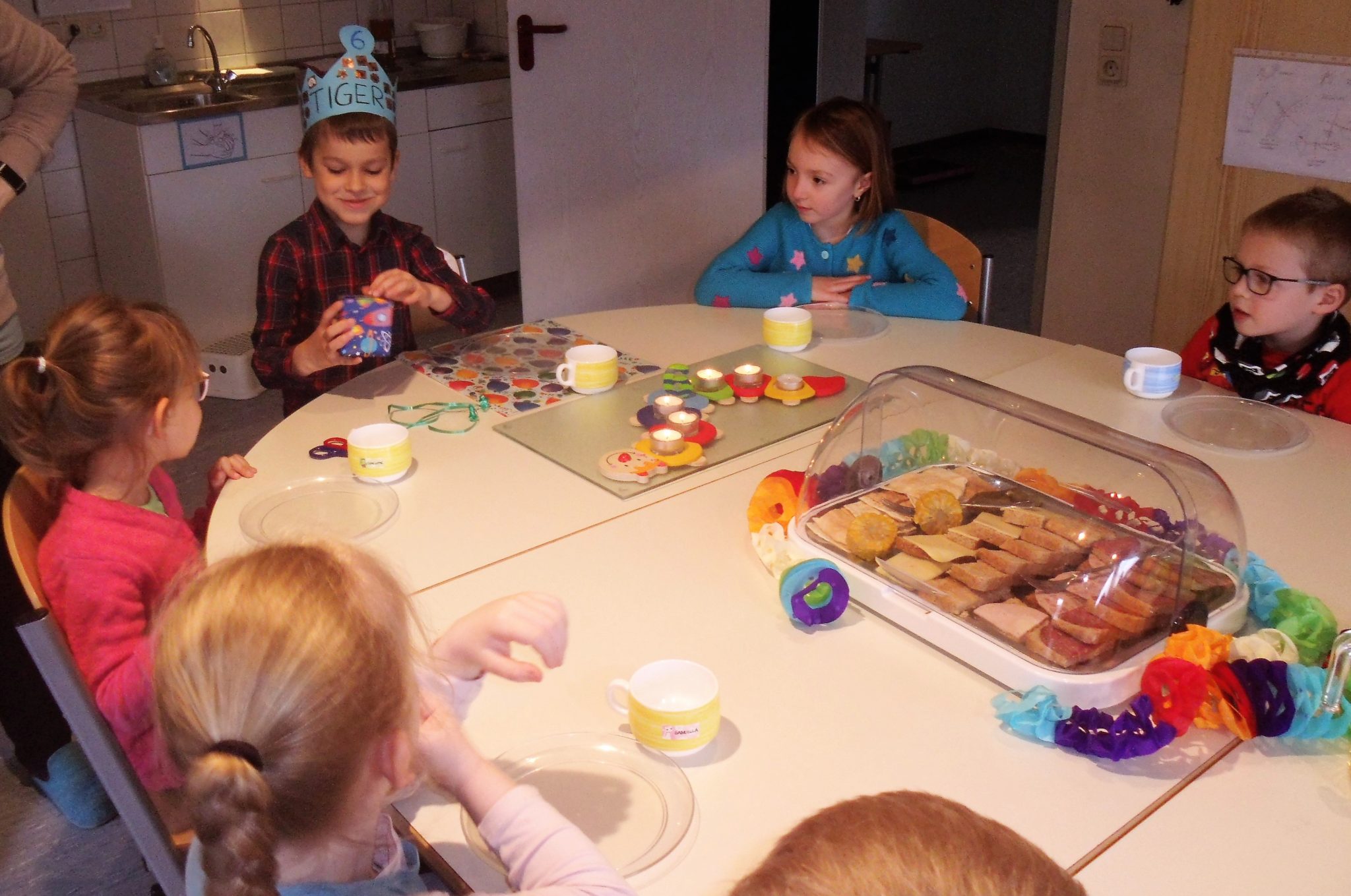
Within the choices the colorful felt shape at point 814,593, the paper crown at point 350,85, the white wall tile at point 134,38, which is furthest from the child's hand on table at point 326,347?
the white wall tile at point 134,38

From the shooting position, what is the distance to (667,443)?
5.92 feet

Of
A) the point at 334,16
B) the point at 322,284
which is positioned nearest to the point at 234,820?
the point at 322,284

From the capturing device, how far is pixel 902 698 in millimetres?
1304

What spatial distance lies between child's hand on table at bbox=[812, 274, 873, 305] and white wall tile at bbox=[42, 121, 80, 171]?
288 cm

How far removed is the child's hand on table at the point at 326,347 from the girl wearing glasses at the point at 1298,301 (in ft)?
4.88

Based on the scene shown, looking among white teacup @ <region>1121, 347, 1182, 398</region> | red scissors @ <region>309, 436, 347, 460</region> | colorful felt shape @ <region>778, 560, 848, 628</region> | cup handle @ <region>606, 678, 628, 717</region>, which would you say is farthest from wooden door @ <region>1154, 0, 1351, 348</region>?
cup handle @ <region>606, 678, 628, 717</region>

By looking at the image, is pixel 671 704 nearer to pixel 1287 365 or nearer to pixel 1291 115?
pixel 1287 365

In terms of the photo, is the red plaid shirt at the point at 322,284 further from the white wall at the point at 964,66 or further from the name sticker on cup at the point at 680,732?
the white wall at the point at 964,66

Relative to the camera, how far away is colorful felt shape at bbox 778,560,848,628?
55.4 inches

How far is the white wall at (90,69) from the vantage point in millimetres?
4129

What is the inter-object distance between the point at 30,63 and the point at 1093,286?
2.73m

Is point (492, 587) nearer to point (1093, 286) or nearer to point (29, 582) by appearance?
point (29, 582)

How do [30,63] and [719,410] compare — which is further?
[30,63]

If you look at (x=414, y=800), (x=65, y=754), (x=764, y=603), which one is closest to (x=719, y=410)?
(x=764, y=603)
